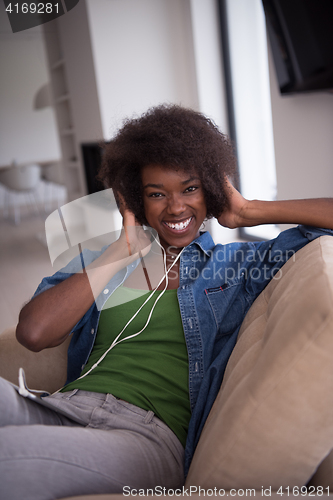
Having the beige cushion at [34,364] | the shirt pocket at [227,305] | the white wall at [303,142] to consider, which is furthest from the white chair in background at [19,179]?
the white wall at [303,142]

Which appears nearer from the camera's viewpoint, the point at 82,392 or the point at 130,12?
the point at 82,392

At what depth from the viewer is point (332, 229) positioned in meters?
0.86

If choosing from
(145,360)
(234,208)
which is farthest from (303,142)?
(145,360)

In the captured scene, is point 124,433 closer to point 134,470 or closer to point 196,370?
point 134,470

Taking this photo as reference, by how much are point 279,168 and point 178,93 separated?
4.18 ft

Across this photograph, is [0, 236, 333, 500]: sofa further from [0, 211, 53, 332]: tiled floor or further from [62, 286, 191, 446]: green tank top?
[0, 211, 53, 332]: tiled floor

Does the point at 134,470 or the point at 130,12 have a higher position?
the point at 130,12

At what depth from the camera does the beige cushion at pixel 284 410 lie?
49 centimetres

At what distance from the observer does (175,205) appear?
0.90m

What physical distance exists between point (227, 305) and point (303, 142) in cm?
161

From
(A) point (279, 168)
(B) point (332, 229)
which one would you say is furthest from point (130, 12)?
(B) point (332, 229)

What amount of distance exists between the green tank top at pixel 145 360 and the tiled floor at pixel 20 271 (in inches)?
7.3

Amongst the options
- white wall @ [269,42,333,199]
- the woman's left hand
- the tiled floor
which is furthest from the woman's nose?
white wall @ [269,42,333,199]

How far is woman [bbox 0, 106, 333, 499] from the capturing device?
0.74m
